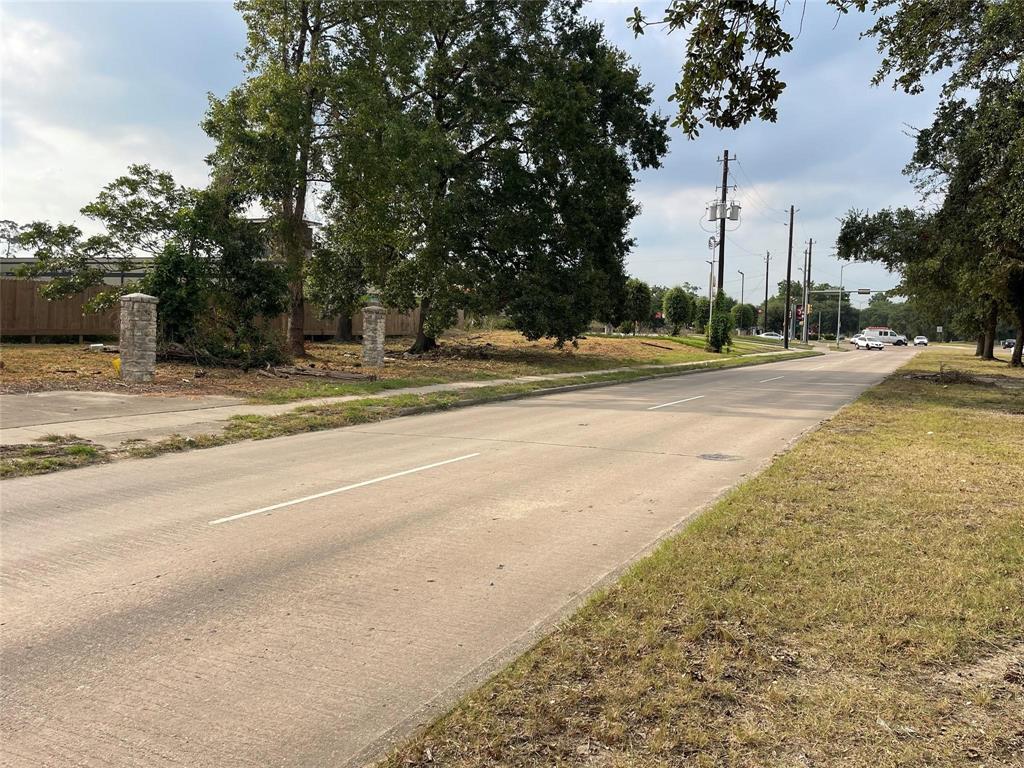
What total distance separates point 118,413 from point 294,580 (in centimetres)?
974

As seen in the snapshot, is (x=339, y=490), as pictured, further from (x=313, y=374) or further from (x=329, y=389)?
(x=313, y=374)

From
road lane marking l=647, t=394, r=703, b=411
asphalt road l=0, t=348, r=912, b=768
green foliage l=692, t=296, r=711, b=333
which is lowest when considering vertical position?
asphalt road l=0, t=348, r=912, b=768

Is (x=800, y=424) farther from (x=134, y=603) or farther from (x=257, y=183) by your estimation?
(x=257, y=183)

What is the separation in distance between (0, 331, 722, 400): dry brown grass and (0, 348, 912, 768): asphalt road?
710 centimetres

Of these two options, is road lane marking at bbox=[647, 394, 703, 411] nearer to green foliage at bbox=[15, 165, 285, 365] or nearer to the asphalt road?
the asphalt road

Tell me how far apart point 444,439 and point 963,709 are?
9.26m

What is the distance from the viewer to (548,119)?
28859 millimetres

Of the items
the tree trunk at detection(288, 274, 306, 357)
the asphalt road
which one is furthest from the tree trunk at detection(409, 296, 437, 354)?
the asphalt road

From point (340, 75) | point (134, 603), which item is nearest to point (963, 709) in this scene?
point (134, 603)

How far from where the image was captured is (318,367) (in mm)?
22000

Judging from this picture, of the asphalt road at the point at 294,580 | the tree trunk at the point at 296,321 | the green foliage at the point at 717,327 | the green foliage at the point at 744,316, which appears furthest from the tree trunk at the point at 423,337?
the green foliage at the point at 744,316

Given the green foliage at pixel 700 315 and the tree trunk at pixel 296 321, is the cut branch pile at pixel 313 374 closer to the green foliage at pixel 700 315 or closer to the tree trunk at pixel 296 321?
the tree trunk at pixel 296 321

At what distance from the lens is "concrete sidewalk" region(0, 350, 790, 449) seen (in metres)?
11.2

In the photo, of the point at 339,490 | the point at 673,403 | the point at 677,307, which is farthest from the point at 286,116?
the point at 677,307
